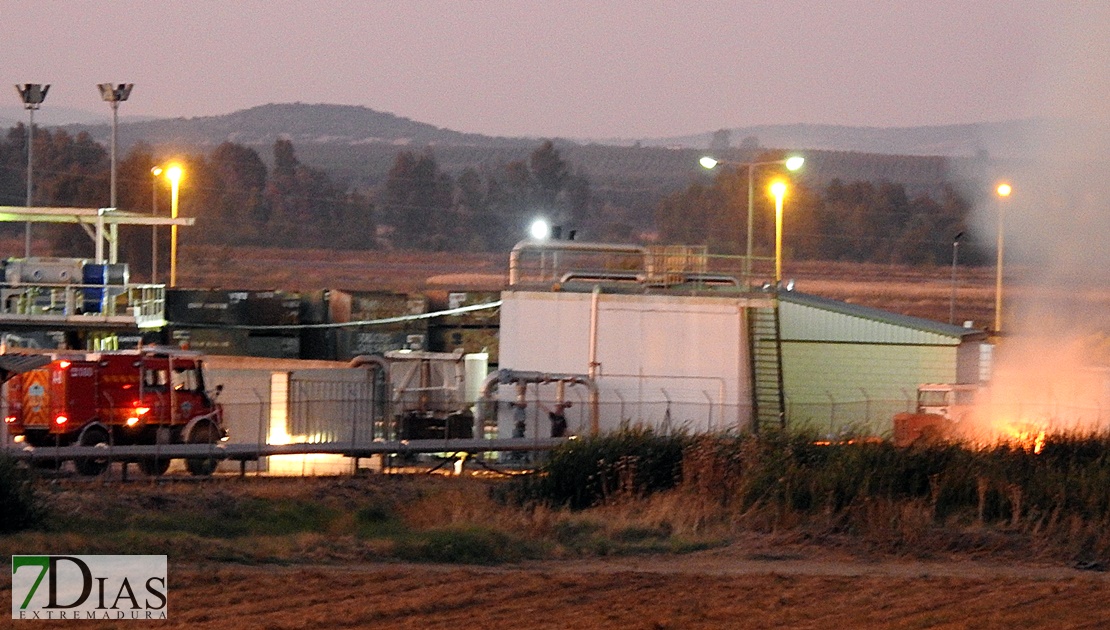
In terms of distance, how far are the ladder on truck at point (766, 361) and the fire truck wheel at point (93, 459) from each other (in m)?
14.2

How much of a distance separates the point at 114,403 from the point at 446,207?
100 m

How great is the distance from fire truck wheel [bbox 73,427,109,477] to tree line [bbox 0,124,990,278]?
2314 inches

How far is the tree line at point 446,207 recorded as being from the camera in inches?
3979

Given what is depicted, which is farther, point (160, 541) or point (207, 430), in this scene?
point (207, 430)

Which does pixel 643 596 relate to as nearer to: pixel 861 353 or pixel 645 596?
pixel 645 596

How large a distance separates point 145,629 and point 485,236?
10345 cm

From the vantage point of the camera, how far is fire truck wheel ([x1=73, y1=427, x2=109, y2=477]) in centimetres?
2538

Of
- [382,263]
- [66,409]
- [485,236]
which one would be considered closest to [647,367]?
[66,409]

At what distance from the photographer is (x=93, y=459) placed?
25094 millimetres

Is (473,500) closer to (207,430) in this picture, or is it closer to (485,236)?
(207,430)

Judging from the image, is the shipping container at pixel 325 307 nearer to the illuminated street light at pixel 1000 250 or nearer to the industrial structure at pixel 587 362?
the industrial structure at pixel 587 362

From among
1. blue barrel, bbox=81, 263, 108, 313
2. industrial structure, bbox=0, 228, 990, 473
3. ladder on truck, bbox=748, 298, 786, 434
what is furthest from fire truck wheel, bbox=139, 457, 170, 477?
ladder on truck, bbox=748, 298, 786, 434

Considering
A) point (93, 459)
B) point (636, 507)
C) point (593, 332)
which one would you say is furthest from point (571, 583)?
point (593, 332)

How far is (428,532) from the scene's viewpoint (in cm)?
1741
